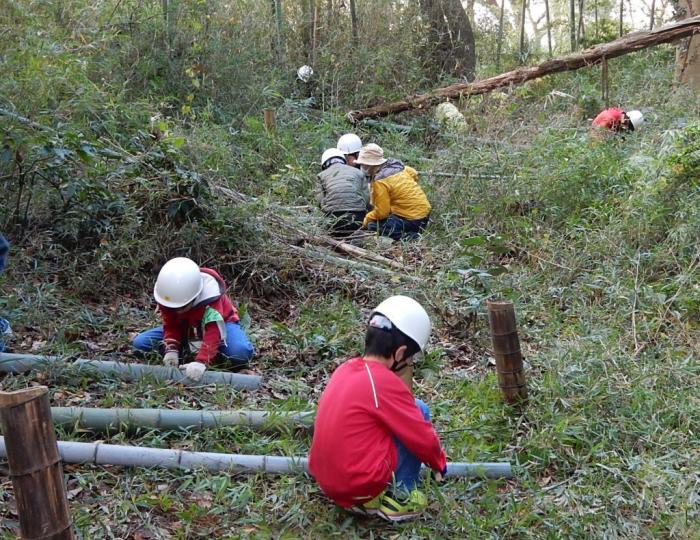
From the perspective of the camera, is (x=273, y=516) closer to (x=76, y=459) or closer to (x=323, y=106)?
(x=76, y=459)

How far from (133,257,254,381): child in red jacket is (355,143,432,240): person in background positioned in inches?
113

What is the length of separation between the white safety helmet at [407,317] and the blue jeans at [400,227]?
397 cm

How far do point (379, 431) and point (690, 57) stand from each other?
30.4 ft

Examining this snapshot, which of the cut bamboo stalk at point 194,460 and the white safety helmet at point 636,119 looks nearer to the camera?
the cut bamboo stalk at point 194,460

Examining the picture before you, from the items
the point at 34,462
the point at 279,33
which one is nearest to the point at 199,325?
the point at 34,462

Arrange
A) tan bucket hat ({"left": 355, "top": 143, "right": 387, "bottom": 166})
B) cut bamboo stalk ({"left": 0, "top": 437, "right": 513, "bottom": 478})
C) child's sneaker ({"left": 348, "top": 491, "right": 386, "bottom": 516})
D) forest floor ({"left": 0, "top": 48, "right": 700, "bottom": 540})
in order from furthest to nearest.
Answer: tan bucket hat ({"left": 355, "top": 143, "right": 387, "bottom": 166})
cut bamboo stalk ({"left": 0, "top": 437, "right": 513, "bottom": 478})
forest floor ({"left": 0, "top": 48, "right": 700, "bottom": 540})
child's sneaker ({"left": 348, "top": 491, "right": 386, "bottom": 516})

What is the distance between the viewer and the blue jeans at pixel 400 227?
286 inches

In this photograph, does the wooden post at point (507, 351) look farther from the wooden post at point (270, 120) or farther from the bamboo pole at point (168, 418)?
the wooden post at point (270, 120)

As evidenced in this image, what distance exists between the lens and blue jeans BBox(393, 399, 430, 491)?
3.20 m

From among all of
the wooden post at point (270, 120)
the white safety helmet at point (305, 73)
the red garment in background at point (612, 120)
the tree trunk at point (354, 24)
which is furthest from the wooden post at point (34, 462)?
the tree trunk at point (354, 24)

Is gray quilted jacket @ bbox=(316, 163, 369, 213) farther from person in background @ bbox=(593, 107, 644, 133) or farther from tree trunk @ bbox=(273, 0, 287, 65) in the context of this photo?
tree trunk @ bbox=(273, 0, 287, 65)

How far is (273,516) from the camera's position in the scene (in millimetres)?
3254

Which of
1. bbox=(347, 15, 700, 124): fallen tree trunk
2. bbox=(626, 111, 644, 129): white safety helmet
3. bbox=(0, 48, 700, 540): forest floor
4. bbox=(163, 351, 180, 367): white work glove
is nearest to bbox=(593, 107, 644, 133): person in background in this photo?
bbox=(626, 111, 644, 129): white safety helmet

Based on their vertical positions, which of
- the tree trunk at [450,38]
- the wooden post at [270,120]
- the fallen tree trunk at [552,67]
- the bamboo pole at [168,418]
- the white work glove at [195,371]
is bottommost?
the bamboo pole at [168,418]
